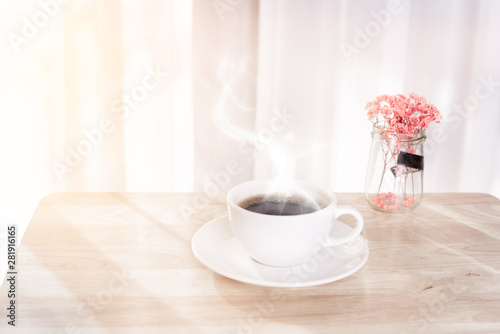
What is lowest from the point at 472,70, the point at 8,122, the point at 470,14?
the point at 8,122

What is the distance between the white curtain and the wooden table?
1.24 ft

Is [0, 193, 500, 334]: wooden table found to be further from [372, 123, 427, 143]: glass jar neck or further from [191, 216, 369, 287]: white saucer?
[372, 123, 427, 143]: glass jar neck

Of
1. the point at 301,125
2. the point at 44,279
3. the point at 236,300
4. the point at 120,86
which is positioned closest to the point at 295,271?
the point at 236,300

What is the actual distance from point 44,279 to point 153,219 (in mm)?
256

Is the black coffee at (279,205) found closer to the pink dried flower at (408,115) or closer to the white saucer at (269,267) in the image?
the white saucer at (269,267)

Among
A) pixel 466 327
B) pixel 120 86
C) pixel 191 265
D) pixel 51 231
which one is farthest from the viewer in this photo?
pixel 120 86

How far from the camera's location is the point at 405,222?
3.18ft

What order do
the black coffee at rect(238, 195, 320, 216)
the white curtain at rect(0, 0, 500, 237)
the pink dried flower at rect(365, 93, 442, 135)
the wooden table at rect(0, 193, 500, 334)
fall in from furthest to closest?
the white curtain at rect(0, 0, 500, 237), the pink dried flower at rect(365, 93, 442, 135), the black coffee at rect(238, 195, 320, 216), the wooden table at rect(0, 193, 500, 334)

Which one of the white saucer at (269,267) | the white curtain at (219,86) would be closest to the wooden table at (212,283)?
the white saucer at (269,267)

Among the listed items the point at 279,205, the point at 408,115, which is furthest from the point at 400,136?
the point at 279,205

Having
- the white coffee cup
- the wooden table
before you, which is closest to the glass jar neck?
the wooden table

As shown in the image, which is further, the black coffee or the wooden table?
the black coffee

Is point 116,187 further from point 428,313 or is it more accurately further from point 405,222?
point 428,313

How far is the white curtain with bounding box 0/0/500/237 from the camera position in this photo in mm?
1275
